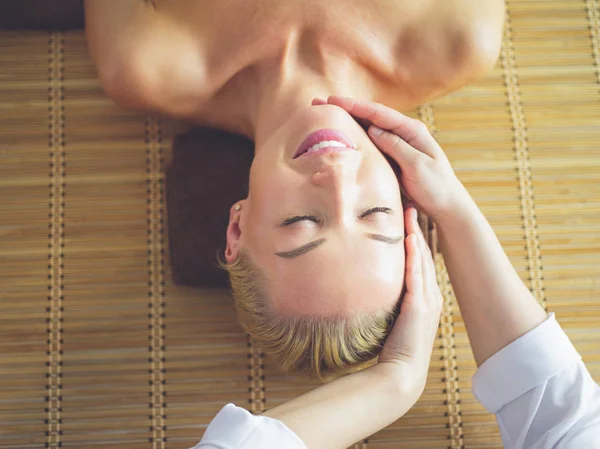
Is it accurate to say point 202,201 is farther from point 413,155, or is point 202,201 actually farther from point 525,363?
point 525,363

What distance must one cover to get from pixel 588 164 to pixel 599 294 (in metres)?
0.34

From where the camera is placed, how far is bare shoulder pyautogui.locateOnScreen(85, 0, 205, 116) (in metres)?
1.40

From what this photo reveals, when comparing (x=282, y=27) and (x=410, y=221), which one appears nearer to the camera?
(x=410, y=221)

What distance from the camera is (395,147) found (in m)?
1.32

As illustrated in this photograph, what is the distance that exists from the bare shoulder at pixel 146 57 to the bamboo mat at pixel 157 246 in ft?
0.75

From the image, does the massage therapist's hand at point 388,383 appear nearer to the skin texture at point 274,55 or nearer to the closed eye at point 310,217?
the closed eye at point 310,217

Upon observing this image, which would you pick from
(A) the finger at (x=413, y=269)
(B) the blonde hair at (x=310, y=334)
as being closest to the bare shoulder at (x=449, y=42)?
(A) the finger at (x=413, y=269)

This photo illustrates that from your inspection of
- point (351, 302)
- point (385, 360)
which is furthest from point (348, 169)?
point (385, 360)

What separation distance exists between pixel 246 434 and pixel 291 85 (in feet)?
2.44

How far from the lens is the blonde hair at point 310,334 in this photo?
45.4 inches

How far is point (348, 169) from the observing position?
3.89 ft

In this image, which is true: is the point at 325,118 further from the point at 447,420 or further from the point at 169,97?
the point at 447,420

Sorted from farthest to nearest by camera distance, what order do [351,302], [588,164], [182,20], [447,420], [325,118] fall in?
1. [588,164]
2. [447,420]
3. [182,20]
4. [325,118]
5. [351,302]

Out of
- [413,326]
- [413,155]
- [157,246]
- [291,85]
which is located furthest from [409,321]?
[157,246]
